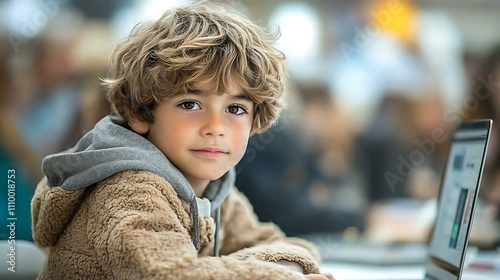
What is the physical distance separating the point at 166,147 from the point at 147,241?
23 cm

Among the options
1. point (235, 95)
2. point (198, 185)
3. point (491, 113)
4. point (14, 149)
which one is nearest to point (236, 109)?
point (235, 95)

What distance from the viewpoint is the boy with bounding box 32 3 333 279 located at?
2.88 feet

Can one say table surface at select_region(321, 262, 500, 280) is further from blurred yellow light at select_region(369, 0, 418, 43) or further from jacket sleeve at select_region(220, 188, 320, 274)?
blurred yellow light at select_region(369, 0, 418, 43)

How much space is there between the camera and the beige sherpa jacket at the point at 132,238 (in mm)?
787

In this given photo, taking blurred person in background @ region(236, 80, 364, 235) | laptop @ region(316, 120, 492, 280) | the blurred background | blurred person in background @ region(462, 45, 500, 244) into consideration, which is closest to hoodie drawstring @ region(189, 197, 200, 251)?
laptop @ region(316, 120, 492, 280)

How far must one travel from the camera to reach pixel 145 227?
2.71 ft

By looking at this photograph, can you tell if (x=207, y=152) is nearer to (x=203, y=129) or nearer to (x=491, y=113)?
(x=203, y=129)

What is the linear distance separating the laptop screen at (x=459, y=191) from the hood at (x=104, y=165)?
458 millimetres

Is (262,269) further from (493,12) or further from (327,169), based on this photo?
(493,12)

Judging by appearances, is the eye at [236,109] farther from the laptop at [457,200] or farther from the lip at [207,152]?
the laptop at [457,200]

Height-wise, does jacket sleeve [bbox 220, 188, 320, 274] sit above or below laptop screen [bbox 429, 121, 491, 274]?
below

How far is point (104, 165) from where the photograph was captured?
0.92 m

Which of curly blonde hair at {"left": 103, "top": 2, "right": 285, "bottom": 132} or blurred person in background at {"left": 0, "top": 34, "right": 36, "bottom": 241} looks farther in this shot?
blurred person in background at {"left": 0, "top": 34, "right": 36, "bottom": 241}

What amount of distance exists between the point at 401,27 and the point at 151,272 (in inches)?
117
